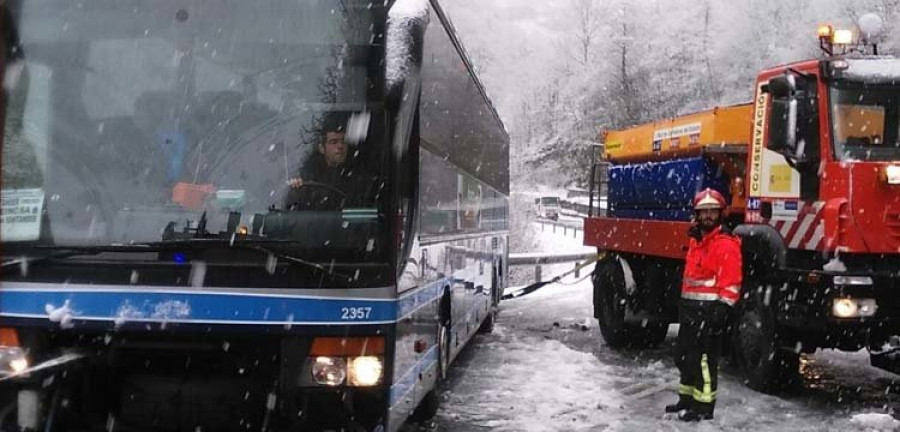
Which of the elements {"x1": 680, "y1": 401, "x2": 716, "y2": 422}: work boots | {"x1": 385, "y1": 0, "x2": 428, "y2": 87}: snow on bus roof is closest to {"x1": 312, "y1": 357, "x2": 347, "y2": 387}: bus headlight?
{"x1": 385, "y1": 0, "x2": 428, "y2": 87}: snow on bus roof

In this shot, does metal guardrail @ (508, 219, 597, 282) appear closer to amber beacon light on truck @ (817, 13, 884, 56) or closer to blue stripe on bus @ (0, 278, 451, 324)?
amber beacon light on truck @ (817, 13, 884, 56)

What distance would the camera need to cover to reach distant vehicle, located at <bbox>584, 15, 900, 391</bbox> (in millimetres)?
7730

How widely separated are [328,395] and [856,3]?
56.4m

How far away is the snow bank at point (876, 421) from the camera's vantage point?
743cm

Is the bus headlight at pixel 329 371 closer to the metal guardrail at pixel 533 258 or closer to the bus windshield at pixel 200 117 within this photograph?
the bus windshield at pixel 200 117

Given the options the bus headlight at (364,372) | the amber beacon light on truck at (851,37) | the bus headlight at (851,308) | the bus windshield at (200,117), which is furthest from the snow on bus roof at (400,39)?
the amber beacon light on truck at (851,37)

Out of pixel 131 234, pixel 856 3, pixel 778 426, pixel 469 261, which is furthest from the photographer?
pixel 856 3

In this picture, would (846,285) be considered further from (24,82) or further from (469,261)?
(24,82)

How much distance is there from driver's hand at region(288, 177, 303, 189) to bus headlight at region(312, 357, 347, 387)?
0.91 m

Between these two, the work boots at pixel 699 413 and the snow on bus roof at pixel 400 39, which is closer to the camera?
the snow on bus roof at pixel 400 39

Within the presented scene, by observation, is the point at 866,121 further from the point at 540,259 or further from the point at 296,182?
the point at 540,259

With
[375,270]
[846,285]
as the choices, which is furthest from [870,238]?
[375,270]

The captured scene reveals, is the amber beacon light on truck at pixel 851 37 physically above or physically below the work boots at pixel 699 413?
above

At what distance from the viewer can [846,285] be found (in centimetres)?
772
